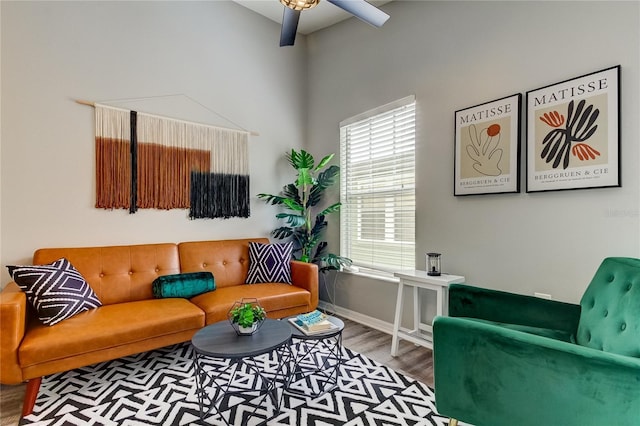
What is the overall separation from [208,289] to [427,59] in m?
2.83

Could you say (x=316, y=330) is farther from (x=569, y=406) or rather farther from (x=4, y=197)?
(x=4, y=197)

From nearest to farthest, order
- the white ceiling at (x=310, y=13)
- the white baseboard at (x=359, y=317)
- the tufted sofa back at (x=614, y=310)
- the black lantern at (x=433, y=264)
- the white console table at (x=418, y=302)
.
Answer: the tufted sofa back at (x=614, y=310)
the white console table at (x=418, y=302)
the black lantern at (x=433, y=264)
the white baseboard at (x=359, y=317)
the white ceiling at (x=310, y=13)

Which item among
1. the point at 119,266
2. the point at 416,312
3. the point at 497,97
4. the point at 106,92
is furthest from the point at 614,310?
the point at 106,92

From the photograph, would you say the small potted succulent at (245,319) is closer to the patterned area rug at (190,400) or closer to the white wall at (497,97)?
the patterned area rug at (190,400)

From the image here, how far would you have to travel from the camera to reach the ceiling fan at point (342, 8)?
1980 mm

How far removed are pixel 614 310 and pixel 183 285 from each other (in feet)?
9.07

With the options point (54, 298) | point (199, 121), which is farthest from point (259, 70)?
point (54, 298)

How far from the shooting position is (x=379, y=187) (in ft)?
10.8

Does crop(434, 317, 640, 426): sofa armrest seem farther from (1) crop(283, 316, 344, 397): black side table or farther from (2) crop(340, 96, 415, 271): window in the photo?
(2) crop(340, 96, 415, 271): window

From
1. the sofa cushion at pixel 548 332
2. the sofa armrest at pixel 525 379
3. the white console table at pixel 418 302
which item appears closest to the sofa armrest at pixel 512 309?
the sofa cushion at pixel 548 332

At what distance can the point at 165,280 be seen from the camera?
265cm

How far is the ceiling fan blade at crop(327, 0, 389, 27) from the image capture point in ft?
6.59

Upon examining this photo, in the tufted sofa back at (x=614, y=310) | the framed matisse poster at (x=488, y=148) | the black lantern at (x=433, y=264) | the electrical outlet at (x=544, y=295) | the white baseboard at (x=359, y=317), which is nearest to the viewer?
the tufted sofa back at (x=614, y=310)

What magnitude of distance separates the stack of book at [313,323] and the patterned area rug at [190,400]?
1.34 ft
